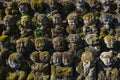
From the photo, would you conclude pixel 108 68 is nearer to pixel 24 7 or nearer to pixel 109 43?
pixel 109 43

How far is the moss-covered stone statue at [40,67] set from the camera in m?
9.95

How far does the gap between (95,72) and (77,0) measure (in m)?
2.18

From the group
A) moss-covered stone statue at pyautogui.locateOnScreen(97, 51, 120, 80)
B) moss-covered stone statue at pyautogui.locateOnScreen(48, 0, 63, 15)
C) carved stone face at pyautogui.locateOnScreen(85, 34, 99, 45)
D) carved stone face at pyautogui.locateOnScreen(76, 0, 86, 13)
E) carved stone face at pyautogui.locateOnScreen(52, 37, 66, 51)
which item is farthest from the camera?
moss-covered stone statue at pyautogui.locateOnScreen(48, 0, 63, 15)

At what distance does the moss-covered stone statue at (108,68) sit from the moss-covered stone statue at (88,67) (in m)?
0.18

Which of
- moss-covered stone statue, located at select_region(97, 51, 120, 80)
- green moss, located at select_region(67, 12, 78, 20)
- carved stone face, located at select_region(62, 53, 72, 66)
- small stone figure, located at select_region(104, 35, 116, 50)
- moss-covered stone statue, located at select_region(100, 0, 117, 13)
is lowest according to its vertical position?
moss-covered stone statue, located at select_region(97, 51, 120, 80)

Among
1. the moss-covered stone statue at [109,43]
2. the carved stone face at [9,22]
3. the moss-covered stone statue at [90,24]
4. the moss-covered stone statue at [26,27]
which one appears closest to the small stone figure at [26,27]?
the moss-covered stone statue at [26,27]

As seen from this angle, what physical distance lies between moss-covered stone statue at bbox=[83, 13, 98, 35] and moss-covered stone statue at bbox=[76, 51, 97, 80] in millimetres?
672

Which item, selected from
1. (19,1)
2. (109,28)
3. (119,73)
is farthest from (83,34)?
(19,1)

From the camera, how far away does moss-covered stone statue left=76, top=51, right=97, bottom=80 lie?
9641mm

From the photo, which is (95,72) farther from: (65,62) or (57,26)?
(57,26)

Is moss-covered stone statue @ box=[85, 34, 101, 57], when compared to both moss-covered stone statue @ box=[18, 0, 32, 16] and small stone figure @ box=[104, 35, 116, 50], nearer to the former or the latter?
small stone figure @ box=[104, 35, 116, 50]

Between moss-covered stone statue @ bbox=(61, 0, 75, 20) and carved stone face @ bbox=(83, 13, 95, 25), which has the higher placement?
moss-covered stone statue @ bbox=(61, 0, 75, 20)

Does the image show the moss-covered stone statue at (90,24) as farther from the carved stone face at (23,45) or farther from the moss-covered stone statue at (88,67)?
the carved stone face at (23,45)

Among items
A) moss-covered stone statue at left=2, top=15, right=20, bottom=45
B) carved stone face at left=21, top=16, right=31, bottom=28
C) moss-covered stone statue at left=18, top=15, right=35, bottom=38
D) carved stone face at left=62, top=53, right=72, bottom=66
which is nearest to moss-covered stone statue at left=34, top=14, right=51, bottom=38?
moss-covered stone statue at left=18, top=15, right=35, bottom=38
